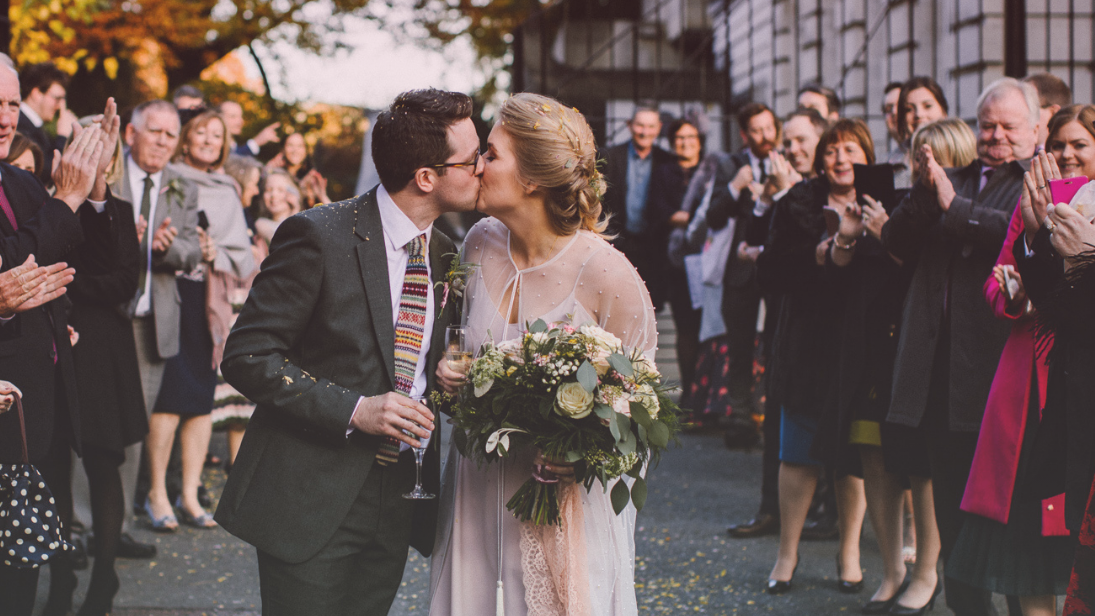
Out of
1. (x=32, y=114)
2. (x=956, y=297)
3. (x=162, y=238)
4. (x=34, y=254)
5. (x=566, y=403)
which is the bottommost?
(x=566, y=403)

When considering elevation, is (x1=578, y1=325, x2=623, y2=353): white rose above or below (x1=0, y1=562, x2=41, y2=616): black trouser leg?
above

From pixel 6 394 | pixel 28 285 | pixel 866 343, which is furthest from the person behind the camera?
pixel 866 343

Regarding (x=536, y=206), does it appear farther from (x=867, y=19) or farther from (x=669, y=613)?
(x=867, y=19)

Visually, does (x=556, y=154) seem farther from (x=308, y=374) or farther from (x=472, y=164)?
(x=308, y=374)

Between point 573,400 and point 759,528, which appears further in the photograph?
point 759,528

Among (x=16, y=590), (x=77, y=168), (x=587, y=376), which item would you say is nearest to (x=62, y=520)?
(x=16, y=590)

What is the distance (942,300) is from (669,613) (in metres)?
1.91

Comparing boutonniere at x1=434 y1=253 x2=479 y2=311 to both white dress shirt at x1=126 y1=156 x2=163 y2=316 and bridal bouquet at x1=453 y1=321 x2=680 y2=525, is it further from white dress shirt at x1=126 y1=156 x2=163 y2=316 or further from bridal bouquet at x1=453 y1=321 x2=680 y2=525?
white dress shirt at x1=126 y1=156 x2=163 y2=316

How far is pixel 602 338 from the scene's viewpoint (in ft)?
9.35

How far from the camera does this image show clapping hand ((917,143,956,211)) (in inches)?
179

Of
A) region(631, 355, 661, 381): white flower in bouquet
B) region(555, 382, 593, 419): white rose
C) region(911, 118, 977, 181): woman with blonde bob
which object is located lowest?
region(555, 382, 593, 419): white rose

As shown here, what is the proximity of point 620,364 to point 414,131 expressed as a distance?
0.87 metres

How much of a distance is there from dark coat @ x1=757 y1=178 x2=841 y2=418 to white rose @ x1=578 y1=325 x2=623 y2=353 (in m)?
2.74

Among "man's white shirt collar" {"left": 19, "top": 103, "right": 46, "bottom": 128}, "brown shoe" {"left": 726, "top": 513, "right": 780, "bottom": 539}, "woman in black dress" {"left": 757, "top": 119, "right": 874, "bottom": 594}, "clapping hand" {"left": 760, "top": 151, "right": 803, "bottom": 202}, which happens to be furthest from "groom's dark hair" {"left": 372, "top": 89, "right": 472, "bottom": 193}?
"man's white shirt collar" {"left": 19, "top": 103, "right": 46, "bottom": 128}
